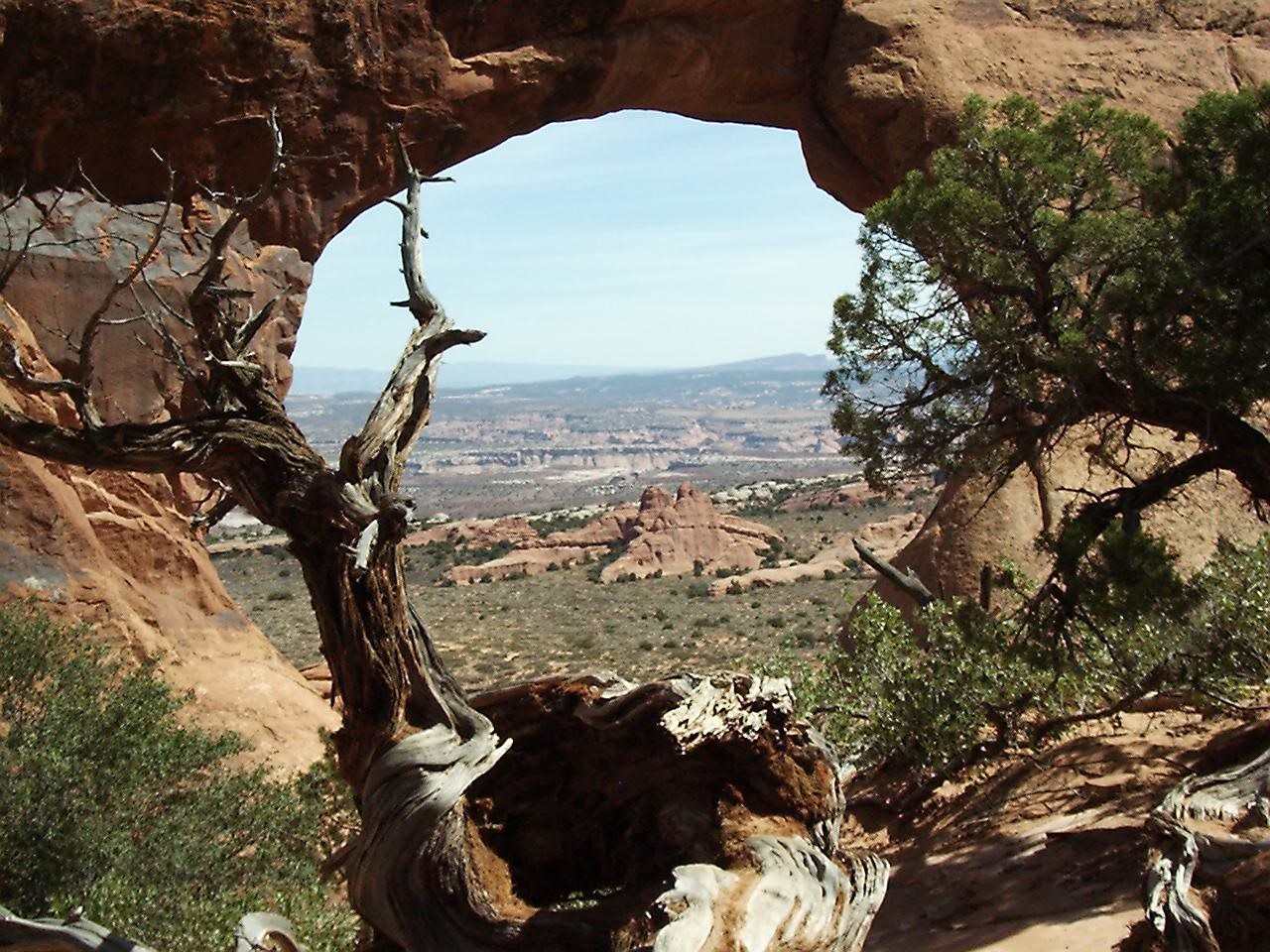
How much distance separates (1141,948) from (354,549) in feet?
12.8

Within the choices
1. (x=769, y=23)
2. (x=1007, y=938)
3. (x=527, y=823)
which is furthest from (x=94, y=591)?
(x=769, y=23)

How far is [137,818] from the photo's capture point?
7.46 m

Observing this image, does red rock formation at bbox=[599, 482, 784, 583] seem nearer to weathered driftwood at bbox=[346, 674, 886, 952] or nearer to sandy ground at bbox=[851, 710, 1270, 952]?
sandy ground at bbox=[851, 710, 1270, 952]

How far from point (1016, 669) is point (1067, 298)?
10.5ft

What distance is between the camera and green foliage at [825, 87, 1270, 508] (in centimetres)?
818

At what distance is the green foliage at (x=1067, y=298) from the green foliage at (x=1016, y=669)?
3.62 feet

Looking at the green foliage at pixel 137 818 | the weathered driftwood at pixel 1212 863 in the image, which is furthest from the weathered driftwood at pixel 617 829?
the green foliage at pixel 137 818

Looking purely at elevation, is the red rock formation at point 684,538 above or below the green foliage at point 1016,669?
below

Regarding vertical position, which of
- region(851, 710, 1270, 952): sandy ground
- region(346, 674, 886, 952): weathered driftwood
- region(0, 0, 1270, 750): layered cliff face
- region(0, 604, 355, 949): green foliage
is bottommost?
region(851, 710, 1270, 952): sandy ground

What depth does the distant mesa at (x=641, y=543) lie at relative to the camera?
41.1 m

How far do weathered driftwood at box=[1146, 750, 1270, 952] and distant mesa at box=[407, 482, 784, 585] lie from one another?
106 feet

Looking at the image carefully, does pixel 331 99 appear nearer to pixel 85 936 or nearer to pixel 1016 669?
pixel 1016 669

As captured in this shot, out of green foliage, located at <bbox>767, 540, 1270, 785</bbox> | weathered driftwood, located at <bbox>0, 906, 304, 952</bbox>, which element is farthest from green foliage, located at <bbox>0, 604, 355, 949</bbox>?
green foliage, located at <bbox>767, 540, 1270, 785</bbox>

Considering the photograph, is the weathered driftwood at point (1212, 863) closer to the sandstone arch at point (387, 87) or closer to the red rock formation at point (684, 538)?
the sandstone arch at point (387, 87)
